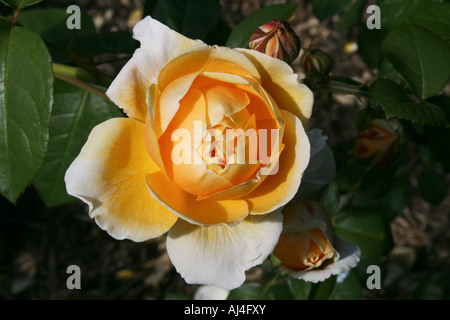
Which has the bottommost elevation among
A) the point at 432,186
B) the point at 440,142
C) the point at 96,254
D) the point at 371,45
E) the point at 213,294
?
the point at 96,254

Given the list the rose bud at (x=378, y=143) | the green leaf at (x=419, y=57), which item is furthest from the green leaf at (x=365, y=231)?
the green leaf at (x=419, y=57)

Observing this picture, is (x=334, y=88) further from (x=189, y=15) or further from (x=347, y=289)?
(x=347, y=289)

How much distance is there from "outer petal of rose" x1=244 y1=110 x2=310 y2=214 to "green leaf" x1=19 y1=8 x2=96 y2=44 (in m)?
0.92

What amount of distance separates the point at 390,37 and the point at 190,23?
21.0 inches

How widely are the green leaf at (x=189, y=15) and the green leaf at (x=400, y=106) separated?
1.72ft

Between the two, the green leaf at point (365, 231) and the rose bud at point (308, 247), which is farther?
the green leaf at point (365, 231)

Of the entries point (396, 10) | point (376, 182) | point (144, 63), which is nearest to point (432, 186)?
point (376, 182)

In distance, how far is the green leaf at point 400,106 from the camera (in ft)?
3.41

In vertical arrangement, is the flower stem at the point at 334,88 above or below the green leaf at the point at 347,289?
above

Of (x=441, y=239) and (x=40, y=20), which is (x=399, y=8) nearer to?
(x=40, y=20)

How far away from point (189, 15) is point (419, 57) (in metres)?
0.61

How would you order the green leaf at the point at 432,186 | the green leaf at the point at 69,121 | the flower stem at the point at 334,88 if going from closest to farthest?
the flower stem at the point at 334,88
the green leaf at the point at 69,121
the green leaf at the point at 432,186

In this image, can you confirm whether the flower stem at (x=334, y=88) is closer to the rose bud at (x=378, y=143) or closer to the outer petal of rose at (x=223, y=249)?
the rose bud at (x=378, y=143)

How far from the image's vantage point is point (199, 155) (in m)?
0.87
